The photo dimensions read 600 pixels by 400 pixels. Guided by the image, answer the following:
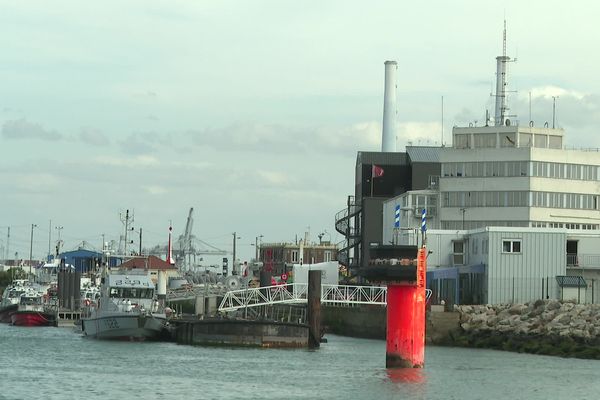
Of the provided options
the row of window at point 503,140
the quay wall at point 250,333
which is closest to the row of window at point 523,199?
the row of window at point 503,140

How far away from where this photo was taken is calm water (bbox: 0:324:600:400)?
176 ft

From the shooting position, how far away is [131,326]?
8469 cm

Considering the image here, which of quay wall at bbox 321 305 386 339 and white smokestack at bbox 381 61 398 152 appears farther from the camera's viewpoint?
white smokestack at bbox 381 61 398 152

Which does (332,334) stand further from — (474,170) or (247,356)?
(247,356)

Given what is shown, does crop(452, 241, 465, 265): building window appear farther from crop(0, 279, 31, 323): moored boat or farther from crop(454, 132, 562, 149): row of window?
crop(0, 279, 31, 323): moored boat

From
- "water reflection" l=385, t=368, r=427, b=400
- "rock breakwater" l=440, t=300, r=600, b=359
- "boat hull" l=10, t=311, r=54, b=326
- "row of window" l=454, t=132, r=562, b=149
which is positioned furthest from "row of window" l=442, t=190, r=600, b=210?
"water reflection" l=385, t=368, r=427, b=400

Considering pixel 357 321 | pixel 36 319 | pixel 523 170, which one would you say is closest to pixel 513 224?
Result: pixel 523 170

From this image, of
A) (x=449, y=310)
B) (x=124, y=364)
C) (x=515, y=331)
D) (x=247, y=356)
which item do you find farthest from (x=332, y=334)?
(x=124, y=364)

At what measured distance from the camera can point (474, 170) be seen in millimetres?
123375

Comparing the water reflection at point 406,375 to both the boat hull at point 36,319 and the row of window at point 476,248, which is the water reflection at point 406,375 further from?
the boat hull at point 36,319

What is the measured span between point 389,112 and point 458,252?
5117 cm

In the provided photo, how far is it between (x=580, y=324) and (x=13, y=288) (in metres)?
78.0

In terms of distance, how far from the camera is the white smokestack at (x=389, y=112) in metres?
→ 153

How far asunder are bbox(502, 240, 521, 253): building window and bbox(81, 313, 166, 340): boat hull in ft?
76.1
